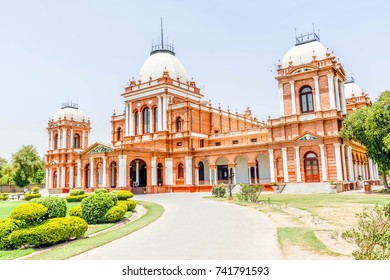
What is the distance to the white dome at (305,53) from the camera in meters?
32.4

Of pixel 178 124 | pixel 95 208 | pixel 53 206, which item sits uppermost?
pixel 178 124

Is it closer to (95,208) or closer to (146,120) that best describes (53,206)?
(95,208)

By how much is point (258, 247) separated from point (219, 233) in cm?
212

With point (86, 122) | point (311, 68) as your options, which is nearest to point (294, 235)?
point (311, 68)

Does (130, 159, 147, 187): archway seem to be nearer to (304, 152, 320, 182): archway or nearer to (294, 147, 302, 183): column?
(294, 147, 302, 183): column

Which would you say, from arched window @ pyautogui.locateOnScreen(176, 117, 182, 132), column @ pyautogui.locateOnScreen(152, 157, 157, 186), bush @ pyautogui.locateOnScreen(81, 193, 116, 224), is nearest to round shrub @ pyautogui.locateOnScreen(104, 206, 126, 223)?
bush @ pyautogui.locateOnScreen(81, 193, 116, 224)

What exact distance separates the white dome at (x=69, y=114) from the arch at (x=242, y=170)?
30.7m

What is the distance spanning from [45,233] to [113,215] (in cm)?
496

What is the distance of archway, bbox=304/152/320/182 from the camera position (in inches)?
1200

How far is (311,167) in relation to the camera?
30.8 meters

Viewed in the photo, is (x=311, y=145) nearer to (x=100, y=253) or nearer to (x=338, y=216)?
(x=338, y=216)

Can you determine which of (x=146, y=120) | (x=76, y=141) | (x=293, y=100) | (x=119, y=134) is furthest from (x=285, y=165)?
(x=76, y=141)

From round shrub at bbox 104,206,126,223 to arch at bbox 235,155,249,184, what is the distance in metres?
25.6

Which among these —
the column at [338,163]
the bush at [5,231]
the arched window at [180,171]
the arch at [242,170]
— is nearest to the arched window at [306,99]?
the column at [338,163]
